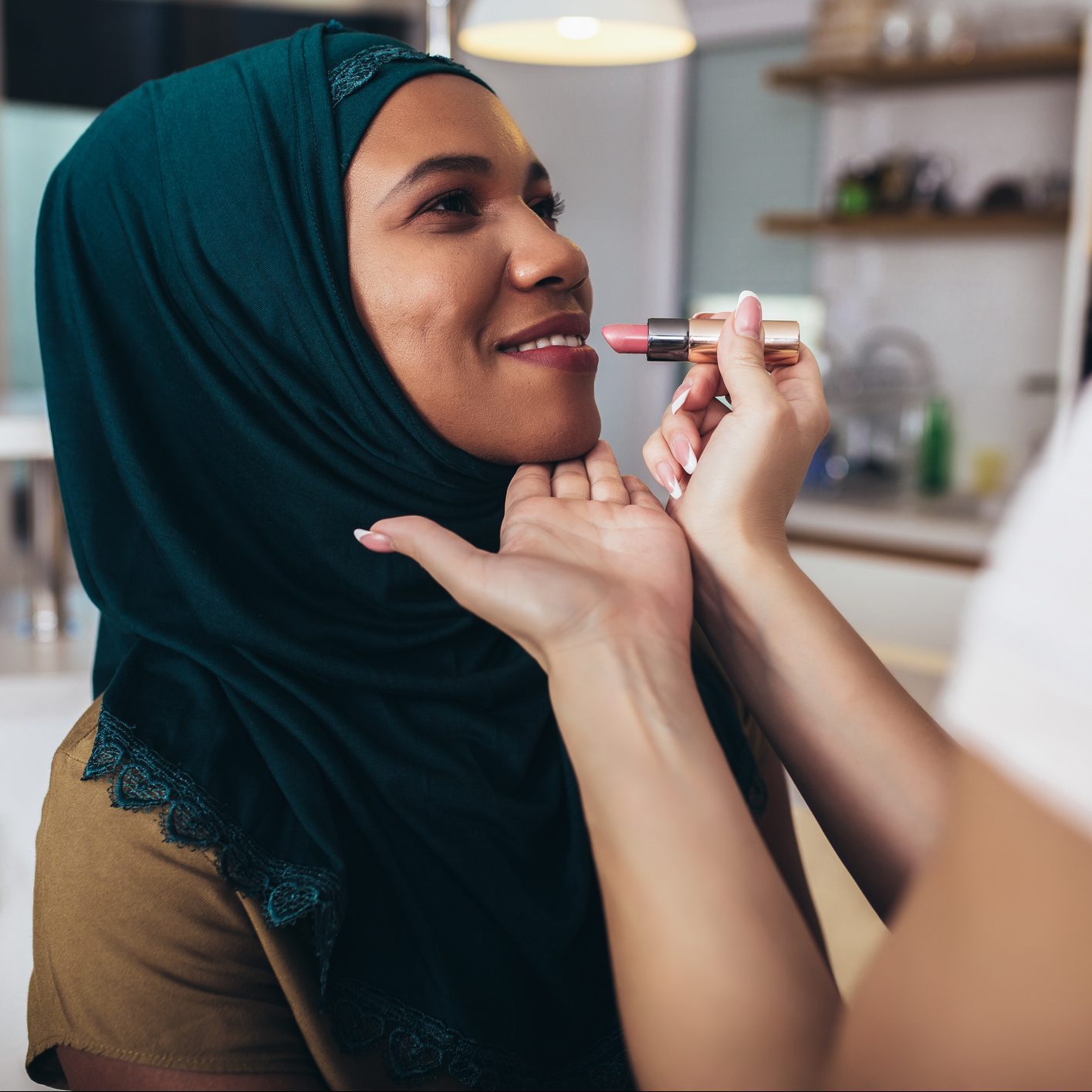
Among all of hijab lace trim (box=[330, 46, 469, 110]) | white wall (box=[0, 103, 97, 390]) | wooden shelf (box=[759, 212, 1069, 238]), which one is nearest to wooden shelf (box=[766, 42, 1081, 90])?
wooden shelf (box=[759, 212, 1069, 238])

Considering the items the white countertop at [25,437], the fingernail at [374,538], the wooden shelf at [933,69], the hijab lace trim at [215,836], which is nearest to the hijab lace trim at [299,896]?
the hijab lace trim at [215,836]

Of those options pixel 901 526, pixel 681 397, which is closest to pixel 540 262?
pixel 681 397

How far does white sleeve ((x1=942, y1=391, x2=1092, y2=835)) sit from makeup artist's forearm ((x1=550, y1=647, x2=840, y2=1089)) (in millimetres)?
218

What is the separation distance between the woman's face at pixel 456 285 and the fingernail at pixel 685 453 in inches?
3.8

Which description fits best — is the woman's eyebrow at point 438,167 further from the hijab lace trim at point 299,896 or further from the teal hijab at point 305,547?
the hijab lace trim at point 299,896

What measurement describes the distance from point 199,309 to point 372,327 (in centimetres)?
15

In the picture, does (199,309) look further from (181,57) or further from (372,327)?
(181,57)

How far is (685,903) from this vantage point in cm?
59

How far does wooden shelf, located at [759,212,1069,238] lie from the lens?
124 inches

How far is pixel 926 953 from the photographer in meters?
0.44

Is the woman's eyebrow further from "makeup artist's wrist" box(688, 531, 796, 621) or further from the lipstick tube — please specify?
"makeup artist's wrist" box(688, 531, 796, 621)

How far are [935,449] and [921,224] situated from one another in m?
0.68

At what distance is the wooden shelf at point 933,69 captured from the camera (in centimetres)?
306

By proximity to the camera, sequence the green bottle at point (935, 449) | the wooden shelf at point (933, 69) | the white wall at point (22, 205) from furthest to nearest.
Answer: the green bottle at point (935, 449)
the wooden shelf at point (933, 69)
the white wall at point (22, 205)
